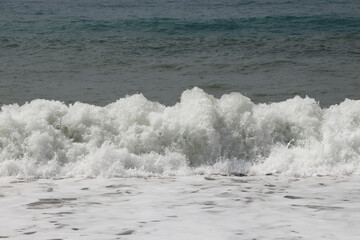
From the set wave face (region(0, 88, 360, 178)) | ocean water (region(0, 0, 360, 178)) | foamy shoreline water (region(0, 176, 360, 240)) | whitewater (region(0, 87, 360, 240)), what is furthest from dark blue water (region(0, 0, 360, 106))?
foamy shoreline water (region(0, 176, 360, 240))

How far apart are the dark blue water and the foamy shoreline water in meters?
4.82

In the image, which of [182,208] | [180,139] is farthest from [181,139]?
[182,208]

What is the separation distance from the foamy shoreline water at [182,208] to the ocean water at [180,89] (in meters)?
0.60

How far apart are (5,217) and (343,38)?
1488 cm

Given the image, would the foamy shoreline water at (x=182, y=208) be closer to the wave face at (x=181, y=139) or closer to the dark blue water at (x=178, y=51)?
the wave face at (x=181, y=139)

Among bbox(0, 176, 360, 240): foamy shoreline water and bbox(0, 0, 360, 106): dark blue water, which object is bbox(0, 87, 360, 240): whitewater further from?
bbox(0, 0, 360, 106): dark blue water

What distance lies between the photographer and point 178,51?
1847 centimetres

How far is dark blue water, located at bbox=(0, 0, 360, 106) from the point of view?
14.6 m

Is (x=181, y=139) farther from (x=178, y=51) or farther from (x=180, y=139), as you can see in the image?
(x=178, y=51)

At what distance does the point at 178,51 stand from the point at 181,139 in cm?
846

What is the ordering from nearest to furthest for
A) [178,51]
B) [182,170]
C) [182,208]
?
[182,208]
[182,170]
[178,51]

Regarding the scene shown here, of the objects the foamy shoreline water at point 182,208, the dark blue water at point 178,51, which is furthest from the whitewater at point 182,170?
the dark blue water at point 178,51

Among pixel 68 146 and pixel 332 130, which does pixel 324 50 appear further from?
pixel 68 146

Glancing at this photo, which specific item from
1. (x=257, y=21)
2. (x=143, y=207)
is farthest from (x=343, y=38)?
(x=143, y=207)
